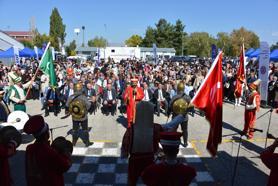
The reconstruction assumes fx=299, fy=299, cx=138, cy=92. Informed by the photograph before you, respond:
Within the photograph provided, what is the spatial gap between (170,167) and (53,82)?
806 cm

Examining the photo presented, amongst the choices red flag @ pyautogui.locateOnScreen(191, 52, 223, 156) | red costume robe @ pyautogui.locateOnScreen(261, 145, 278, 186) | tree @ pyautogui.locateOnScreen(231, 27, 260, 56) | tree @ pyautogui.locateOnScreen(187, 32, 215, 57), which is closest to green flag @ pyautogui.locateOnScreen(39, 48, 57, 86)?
red flag @ pyautogui.locateOnScreen(191, 52, 223, 156)

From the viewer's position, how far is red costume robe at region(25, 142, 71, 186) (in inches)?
145

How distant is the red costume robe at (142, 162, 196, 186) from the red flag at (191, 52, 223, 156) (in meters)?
1.77

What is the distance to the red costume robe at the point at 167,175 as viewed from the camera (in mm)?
3031

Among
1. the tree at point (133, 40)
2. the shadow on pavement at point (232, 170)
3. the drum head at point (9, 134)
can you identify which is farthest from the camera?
the tree at point (133, 40)

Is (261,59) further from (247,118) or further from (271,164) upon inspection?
(271,164)

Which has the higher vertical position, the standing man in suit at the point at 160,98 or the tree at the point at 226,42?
the tree at the point at 226,42

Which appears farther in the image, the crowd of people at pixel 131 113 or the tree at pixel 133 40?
the tree at pixel 133 40

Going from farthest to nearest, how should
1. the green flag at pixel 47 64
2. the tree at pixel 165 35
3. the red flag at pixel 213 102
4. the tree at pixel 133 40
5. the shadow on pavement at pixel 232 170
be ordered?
the tree at pixel 133 40
the tree at pixel 165 35
the green flag at pixel 47 64
the shadow on pavement at pixel 232 170
the red flag at pixel 213 102

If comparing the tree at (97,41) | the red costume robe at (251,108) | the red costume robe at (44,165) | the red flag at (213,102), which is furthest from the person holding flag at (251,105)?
the tree at (97,41)

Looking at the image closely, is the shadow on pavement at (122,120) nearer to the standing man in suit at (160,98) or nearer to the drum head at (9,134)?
the standing man in suit at (160,98)

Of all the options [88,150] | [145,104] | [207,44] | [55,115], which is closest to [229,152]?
[88,150]

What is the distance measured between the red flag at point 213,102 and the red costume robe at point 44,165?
2.26 metres

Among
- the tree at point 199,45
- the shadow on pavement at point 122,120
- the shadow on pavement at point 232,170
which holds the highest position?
the tree at point 199,45
